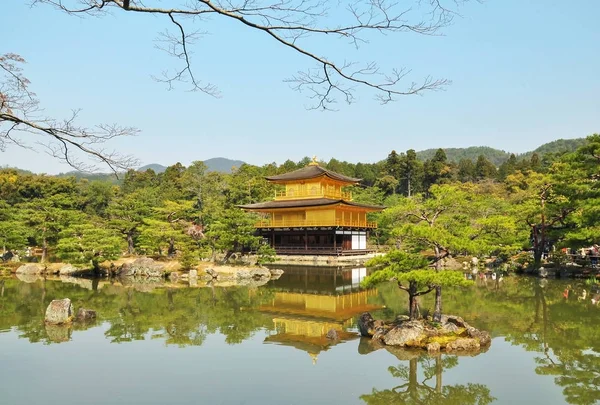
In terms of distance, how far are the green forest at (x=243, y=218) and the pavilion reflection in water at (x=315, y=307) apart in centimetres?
266

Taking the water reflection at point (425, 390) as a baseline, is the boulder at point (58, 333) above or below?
above

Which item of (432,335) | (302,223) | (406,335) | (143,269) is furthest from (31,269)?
(432,335)

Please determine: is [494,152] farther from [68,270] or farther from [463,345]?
[463,345]

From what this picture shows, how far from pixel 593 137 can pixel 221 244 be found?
59.0 ft

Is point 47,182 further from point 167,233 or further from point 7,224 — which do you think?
point 167,233

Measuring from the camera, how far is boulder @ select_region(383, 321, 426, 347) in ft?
31.1

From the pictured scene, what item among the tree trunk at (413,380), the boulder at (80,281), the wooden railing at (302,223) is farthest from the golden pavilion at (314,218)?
the tree trunk at (413,380)

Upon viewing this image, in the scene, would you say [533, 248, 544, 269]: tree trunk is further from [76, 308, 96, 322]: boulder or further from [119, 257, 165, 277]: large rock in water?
[76, 308, 96, 322]: boulder

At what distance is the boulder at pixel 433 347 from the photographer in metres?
9.12

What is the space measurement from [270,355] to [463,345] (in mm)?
3810

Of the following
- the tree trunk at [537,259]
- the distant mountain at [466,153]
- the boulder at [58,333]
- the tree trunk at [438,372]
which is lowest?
the tree trunk at [438,372]

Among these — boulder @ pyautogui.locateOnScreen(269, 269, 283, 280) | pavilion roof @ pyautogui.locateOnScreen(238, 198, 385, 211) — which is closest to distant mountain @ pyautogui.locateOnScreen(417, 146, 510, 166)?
pavilion roof @ pyautogui.locateOnScreen(238, 198, 385, 211)

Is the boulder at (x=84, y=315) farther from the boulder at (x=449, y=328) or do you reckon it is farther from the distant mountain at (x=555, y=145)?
the distant mountain at (x=555, y=145)

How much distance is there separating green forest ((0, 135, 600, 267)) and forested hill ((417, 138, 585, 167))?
78.9m
